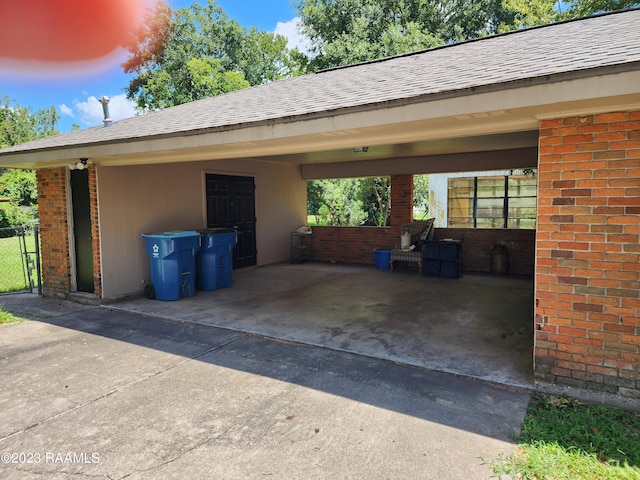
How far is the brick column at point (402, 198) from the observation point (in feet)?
34.1

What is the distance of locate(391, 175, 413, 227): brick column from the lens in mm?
10406

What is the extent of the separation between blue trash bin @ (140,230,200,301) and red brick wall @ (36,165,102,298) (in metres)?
1.02

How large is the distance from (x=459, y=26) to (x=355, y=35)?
17.1ft

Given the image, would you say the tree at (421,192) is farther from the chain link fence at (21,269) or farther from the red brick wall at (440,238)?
the chain link fence at (21,269)

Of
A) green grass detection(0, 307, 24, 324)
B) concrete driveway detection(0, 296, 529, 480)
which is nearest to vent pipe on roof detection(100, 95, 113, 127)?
green grass detection(0, 307, 24, 324)

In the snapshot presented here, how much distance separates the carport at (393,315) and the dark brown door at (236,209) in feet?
3.48

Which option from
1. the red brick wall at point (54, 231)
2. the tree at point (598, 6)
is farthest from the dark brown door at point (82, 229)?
the tree at point (598, 6)

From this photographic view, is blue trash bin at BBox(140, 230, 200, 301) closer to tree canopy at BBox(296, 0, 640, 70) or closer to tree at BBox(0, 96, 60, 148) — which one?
tree canopy at BBox(296, 0, 640, 70)

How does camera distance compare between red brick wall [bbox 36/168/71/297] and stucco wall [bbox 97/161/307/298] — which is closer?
stucco wall [bbox 97/161/307/298]

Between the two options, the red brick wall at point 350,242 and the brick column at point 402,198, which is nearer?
the brick column at point 402,198

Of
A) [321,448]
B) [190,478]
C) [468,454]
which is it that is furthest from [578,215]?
[190,478]

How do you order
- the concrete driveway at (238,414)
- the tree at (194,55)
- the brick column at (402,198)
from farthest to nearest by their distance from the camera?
the tree at (194,55), the brick column at (402,198), the concrete driveway at (238,414)

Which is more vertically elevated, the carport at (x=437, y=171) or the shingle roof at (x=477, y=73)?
the shingle roof at (x=477, y=73)

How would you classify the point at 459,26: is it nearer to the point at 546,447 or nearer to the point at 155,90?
the point at 155,90
